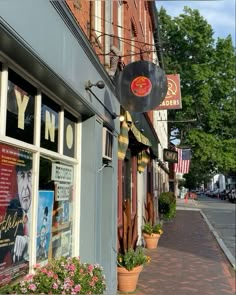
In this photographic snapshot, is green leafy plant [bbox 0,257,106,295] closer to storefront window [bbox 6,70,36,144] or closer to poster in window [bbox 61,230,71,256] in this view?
poster in window [bbox 61,230,71,256]

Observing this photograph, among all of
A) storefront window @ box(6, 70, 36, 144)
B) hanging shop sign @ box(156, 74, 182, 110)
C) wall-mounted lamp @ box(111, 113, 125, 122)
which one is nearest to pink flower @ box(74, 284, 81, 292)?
storefront window @ box(6, 70, 36, 144)

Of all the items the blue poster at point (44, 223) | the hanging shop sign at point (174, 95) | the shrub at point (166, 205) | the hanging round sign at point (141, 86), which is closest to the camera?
the blue poster at point (44, 223)

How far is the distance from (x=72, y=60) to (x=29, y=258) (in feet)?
7.77

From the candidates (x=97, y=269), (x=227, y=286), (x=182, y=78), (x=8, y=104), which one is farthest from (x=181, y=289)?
(x=182, y=78)

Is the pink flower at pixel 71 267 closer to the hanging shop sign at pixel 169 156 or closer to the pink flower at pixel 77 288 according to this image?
the pink flower at pixel 77 288

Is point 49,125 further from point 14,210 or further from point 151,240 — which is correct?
point 151,240

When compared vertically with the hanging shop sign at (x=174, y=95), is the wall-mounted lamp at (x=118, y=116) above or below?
below

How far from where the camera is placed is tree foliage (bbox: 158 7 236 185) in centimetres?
3672

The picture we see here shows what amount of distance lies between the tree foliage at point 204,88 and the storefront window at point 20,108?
3218cm

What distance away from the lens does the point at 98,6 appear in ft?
24.9

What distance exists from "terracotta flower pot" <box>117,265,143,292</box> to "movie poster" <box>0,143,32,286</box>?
3.30m

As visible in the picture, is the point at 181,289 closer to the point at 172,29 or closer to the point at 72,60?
the point at 72,60

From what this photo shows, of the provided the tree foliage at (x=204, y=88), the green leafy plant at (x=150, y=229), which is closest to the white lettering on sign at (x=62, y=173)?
the green leafy plant at (x=150, y=229)

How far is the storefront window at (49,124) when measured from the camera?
510 cm
